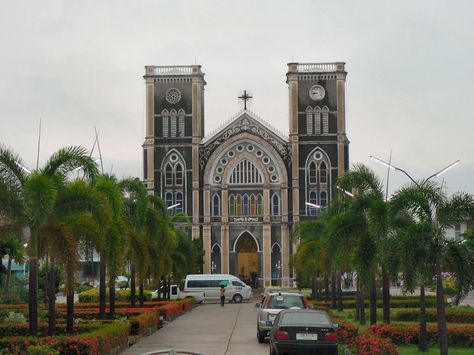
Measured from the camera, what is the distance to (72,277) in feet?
78.0

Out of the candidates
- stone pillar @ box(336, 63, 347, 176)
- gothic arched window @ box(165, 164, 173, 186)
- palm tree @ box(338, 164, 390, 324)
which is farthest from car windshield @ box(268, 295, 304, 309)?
gothic arched window @ box(165, 164, 173, 186)

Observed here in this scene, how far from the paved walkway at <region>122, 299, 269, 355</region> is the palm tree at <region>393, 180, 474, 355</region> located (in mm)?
5519

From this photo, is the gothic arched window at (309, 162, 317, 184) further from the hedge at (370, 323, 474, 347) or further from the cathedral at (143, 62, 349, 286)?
the hedge at (370, 323, 474, 347)

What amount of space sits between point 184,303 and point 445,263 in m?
28.0

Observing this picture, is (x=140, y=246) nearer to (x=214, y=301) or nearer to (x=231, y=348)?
(x=231, y=348)

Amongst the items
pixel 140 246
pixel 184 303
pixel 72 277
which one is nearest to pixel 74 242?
pixel 72 277

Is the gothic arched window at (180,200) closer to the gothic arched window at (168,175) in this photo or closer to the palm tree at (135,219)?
the gothic arched window at (168,175)

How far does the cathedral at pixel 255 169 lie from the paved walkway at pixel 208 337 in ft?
134

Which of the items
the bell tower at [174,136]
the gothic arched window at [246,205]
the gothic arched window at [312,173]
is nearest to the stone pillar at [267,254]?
the gothic arched window at [246,205]

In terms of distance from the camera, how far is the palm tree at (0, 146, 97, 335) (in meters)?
22.9

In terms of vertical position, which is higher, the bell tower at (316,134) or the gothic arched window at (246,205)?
the bell tower at (316,134)

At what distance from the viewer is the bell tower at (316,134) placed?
82.9 metres

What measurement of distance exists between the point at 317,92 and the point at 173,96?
43.7 feet

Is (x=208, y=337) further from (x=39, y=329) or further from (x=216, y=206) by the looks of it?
(x=216, y=206)
